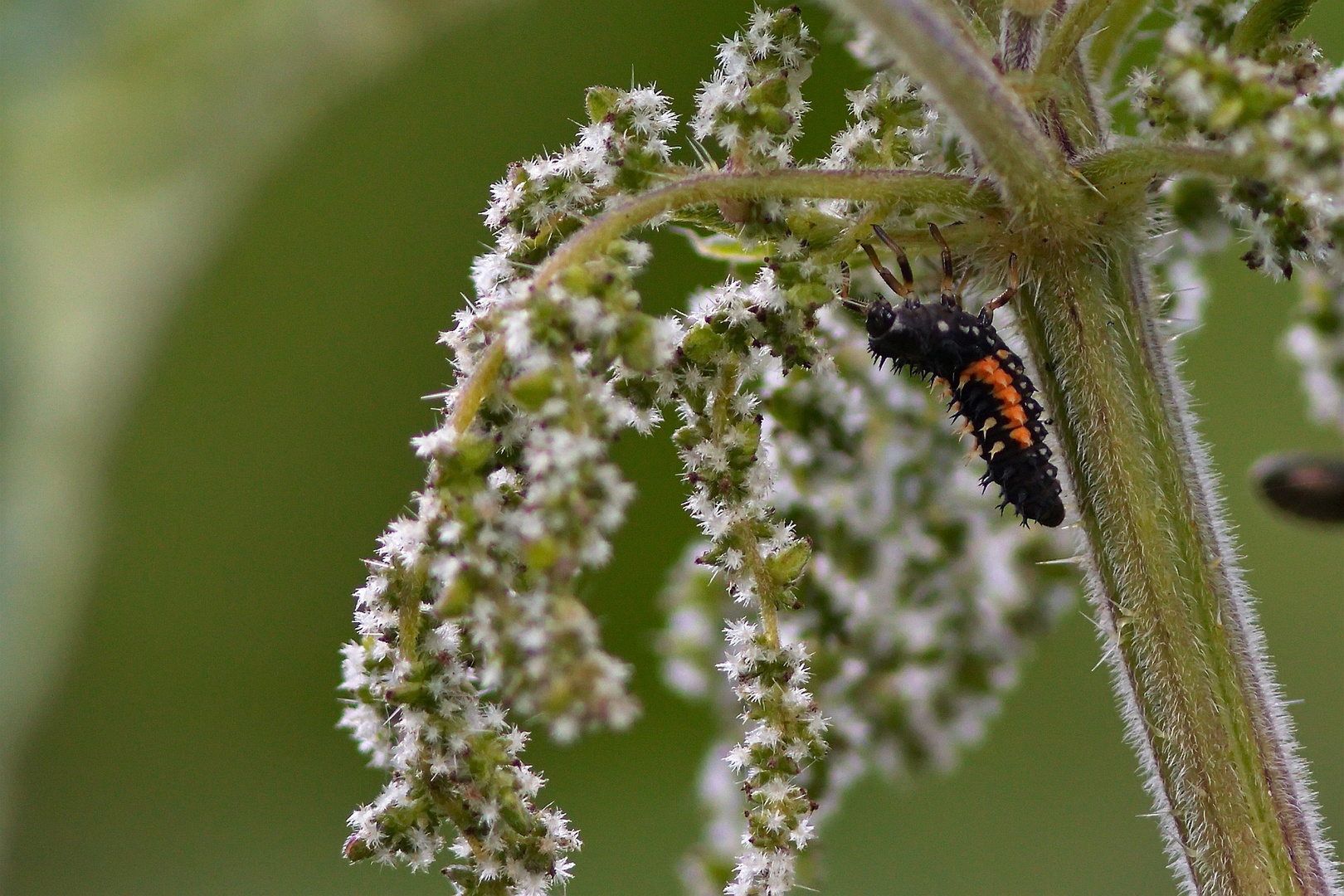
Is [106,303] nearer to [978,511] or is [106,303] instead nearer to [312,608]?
[312,608]

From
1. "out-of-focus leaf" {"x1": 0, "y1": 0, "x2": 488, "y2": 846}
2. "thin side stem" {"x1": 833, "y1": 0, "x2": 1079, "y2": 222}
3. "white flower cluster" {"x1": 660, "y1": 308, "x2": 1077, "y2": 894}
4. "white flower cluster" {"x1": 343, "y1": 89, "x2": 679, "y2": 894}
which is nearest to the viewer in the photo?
"white flower cluster" {"x1": 343, "y1": 89, "x2": 679, "y2": 894}

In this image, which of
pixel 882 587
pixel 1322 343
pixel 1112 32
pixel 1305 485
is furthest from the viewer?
pixel 882 587

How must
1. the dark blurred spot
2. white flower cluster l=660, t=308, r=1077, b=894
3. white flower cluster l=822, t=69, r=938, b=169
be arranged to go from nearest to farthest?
white flower cluster l=822, t=69, r=938, b=169 → the dark blurred spot → white flower cluster l=660, t=308, r=1077, b=894

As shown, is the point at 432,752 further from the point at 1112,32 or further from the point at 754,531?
the point at 1112,32

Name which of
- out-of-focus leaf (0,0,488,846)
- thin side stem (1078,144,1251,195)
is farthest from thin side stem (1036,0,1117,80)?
out-of-focus leaf (0,0,488,846)

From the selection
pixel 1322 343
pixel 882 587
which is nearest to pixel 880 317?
pixel 1322 343

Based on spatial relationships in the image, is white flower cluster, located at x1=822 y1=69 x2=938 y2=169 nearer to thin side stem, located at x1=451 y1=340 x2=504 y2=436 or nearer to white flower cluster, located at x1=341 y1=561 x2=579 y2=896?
thin side stem, located at x1=451 y1=340 x2=504 y2=436
